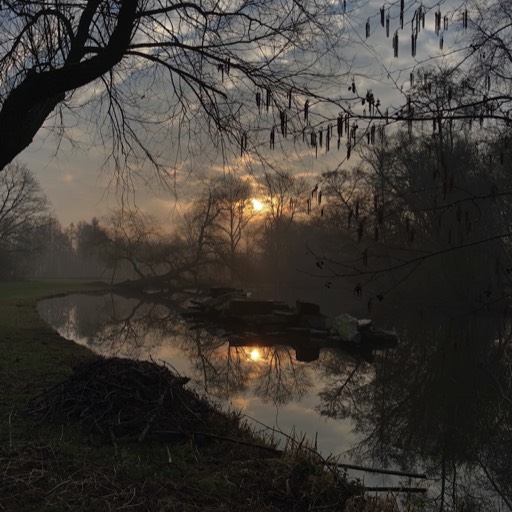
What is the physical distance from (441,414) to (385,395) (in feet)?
4.93

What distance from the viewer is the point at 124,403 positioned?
19.6 ft

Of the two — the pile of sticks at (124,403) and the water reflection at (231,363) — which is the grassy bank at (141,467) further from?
the water reflection at (231,363)

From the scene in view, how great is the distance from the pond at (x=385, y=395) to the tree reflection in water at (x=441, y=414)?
2 centimetres

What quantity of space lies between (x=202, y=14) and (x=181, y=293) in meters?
42.5

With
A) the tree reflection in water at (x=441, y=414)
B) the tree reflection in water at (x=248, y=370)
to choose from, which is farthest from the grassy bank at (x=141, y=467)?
the tree reflection in water at (x=248, y=370)

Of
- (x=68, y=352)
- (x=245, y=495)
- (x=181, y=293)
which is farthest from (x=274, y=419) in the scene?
(x=181, y=293)

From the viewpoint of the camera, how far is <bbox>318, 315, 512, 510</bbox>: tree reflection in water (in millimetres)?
5938

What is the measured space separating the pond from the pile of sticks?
5.36 ft

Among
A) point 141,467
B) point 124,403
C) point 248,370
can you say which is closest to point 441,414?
point 248,370

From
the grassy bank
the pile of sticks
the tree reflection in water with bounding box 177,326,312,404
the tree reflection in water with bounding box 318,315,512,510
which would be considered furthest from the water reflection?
the pile of sticks

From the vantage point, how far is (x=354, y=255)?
34344 mm

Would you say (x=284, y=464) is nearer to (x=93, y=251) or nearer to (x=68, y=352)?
(x=68, y=352)

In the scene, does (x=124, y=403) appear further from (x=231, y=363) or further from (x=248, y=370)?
(x=231, y=363)

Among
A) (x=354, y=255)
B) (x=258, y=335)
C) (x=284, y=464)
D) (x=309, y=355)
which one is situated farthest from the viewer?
(x=354, y=255)
